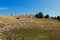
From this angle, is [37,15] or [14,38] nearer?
→ [14,38]

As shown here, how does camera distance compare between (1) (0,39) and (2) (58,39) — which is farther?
(1) (0,39)

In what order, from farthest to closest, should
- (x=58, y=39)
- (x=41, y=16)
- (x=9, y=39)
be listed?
(x=41, y=16) < (x=58, y=39) < (x=9, y=39)

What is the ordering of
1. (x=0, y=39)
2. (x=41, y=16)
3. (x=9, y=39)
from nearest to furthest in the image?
1. (x=9, y=39)
2. (x=0, y=39)
3. (x=41, y=16)

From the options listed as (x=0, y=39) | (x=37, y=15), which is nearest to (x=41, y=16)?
(x=37, y=15)

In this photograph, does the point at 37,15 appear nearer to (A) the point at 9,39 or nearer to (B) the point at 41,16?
(B) the point at 41,16

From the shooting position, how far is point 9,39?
39.2 ft

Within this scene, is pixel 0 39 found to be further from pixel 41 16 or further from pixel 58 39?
pixel 41 16

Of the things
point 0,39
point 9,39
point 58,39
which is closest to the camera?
point 9,39

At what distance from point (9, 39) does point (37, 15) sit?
206ft

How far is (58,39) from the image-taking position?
1274 centimetres

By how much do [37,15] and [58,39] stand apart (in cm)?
6178

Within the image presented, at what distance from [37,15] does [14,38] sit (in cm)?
6220

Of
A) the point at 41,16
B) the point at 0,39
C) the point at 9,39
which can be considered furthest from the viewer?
the point at 41,16

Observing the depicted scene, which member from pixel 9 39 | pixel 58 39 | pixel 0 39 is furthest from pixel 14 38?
pixel 0 39
